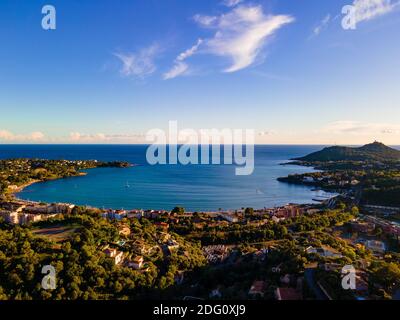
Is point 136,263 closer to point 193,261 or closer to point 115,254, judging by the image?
point 115,254

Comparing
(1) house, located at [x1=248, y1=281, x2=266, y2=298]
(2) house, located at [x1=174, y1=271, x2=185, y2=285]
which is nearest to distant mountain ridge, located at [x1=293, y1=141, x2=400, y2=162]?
(2) house, located at [x1=174, y1=271, x2=185, y2=285]

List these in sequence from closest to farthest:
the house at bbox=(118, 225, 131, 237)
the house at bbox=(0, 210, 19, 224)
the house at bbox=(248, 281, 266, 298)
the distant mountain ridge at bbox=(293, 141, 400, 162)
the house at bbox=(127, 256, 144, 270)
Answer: the house at bbox=(248, 281, 266, 298), the house at bbox=(127, 256, 144, 270), the house at bbox=(118, 225, 131, 237), the house at bbox=(0, 210, 19, 224), the distant mountain ridge at bbox=(293, 141, 400, 162)

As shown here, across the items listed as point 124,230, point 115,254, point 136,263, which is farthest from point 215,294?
point 124,230

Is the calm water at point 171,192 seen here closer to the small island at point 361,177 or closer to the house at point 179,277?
the small island at point 361,177

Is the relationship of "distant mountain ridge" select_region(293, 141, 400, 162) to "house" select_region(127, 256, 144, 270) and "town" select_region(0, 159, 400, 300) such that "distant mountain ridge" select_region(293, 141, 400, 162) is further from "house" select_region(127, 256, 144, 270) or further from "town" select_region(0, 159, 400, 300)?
"house" select_region(127, 256, 144, 270)

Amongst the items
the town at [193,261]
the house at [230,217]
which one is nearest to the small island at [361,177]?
the town at [193,261]
